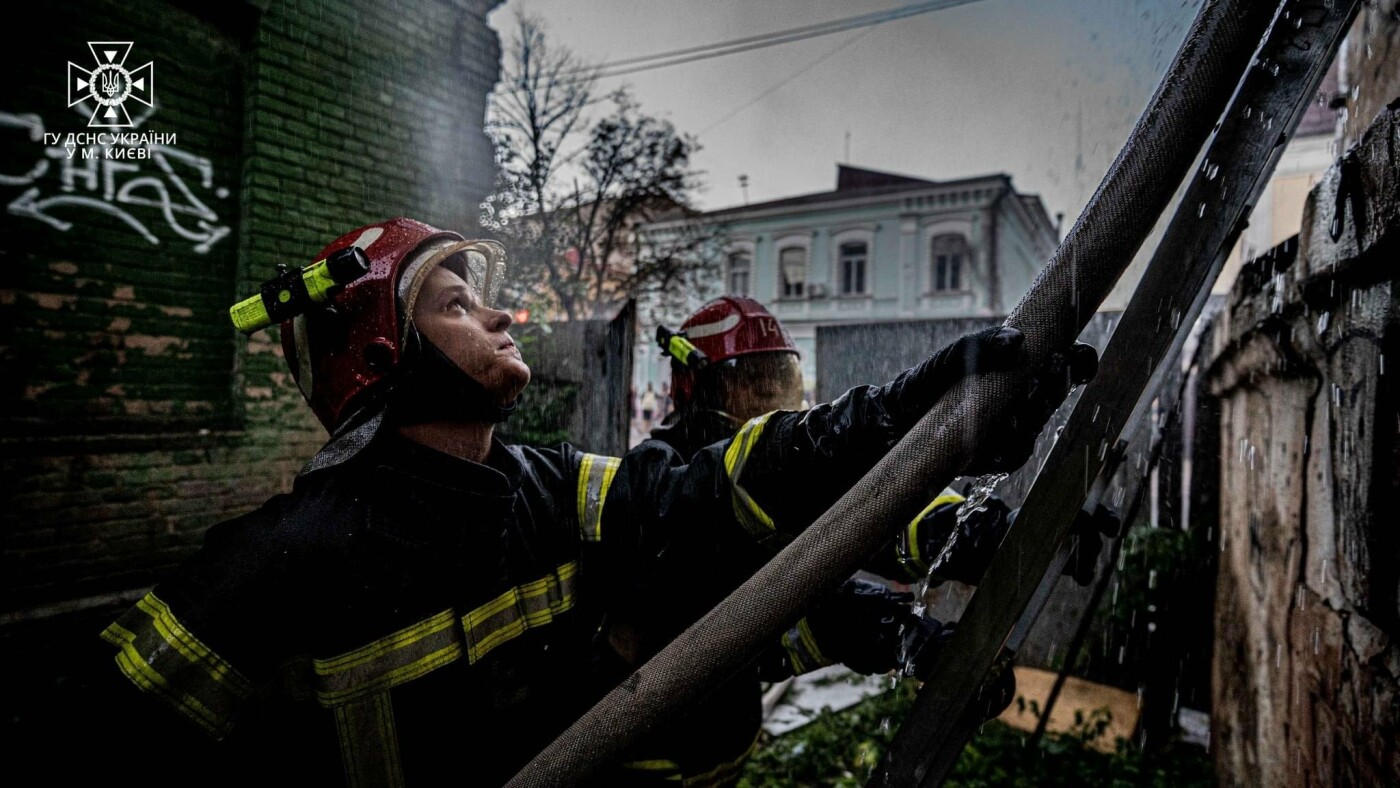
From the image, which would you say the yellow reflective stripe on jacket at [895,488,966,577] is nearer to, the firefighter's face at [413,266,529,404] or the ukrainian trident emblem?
the firefighter's face at [413,266,529,404]

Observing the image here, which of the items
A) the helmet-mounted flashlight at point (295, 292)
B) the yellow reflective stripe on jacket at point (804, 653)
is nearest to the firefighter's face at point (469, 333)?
the helmet-mounted flashlight at point (295, 292)

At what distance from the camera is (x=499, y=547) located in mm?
1721

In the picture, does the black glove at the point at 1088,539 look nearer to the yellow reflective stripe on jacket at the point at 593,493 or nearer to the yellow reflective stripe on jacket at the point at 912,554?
the yellow reflective stripe on jacket at the point at 912,554

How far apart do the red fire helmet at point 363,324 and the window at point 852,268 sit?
2006 cm

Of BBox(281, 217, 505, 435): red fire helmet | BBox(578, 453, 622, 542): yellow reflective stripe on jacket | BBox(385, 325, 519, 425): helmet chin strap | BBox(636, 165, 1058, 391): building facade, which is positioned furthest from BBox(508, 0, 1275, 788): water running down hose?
BBox(636, 165, 1058, 391): building facade

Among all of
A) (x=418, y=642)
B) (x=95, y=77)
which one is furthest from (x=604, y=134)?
(x=418, y=642)

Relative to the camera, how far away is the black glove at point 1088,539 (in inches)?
65.6

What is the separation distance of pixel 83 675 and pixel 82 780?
0.19 m

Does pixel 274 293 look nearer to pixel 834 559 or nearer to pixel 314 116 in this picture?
pixel 834 559

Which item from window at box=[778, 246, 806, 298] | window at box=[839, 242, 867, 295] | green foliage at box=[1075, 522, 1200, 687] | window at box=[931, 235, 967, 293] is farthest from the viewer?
window at box=[778, 246, 806, 298]

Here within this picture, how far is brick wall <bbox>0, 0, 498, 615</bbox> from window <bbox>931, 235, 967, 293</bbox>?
56.0ft

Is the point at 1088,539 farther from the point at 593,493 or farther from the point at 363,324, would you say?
the point at 363,324

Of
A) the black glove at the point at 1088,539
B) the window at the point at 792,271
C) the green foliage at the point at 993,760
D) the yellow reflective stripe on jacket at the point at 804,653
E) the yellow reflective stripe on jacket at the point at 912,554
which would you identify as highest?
the window at the point at 792,271

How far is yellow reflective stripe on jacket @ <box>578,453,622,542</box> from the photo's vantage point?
6.12ft
